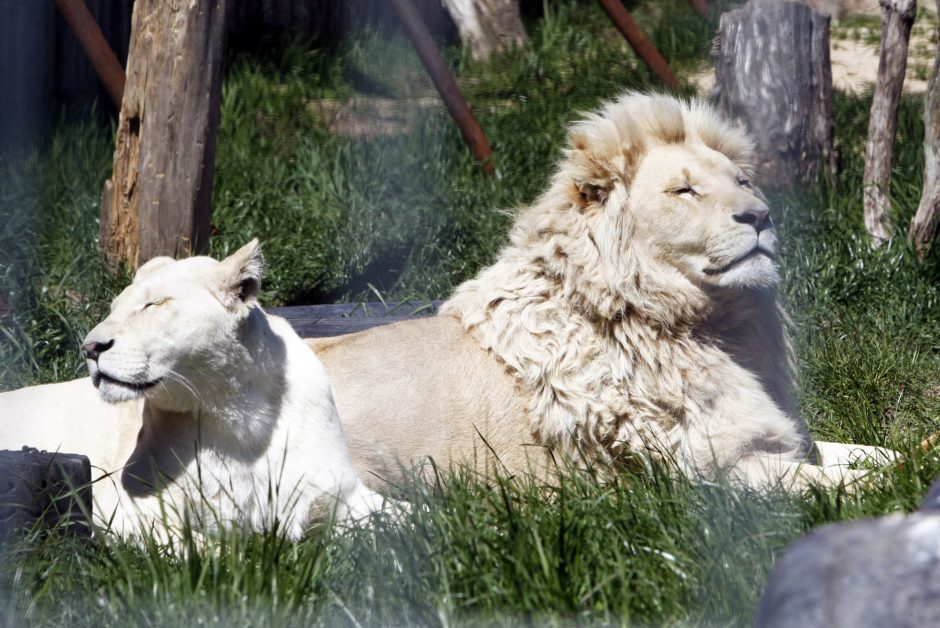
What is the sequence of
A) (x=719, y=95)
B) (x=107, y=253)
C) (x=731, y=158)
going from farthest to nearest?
(x=719, y=95), (x=107, y=253), (x=731, y=158)

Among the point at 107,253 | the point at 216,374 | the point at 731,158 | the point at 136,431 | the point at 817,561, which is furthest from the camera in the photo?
the point at 107,253

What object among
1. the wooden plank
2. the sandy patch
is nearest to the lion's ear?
the wooden plank

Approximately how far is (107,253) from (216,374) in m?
2.56

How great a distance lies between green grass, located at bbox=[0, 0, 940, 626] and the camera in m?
2.54

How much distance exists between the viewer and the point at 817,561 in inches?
73.8

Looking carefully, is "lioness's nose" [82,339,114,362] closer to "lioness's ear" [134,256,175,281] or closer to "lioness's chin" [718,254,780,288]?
"lioness's ear" [134,256,175,281]

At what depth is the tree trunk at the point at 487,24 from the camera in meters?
9.14

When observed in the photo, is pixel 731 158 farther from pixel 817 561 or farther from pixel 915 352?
pixel 817 561

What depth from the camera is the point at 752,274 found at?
374cm

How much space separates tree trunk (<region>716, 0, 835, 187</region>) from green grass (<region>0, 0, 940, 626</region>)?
27 cm

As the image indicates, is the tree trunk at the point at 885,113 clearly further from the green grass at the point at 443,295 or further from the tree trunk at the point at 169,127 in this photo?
the tree trunk at the point at 169,127

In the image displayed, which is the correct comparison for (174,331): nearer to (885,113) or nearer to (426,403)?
(426,403)

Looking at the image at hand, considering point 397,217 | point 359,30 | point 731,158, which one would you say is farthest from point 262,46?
point 731,158

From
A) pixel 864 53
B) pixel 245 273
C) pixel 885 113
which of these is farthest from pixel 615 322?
pixel 864 53
